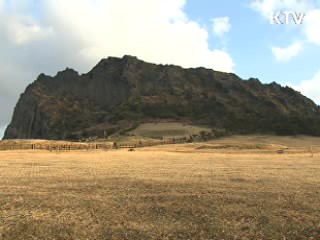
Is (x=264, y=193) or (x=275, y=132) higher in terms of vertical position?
(x=275, y=132)

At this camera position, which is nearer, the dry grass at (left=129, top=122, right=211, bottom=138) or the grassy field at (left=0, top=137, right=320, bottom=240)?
the grassy field at (left=0, top=137, right=320, bottom=240)

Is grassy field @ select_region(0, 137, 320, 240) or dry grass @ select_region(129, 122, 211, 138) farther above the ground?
dry grass @ select_region(129, 122, 211, 138)

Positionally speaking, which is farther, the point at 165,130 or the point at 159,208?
the point at 165,130

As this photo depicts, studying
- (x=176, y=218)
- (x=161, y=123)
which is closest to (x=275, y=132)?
(x=161, y=123)

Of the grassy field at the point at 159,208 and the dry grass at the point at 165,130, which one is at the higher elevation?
the dry grass at the point at 165,130

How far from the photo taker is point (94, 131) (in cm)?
17700

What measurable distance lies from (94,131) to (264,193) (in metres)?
160

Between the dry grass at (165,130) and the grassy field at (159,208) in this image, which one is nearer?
the grassy field at (159,208)

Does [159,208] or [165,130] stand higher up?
[165,130]

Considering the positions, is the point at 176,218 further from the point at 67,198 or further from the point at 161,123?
the point at 161,123

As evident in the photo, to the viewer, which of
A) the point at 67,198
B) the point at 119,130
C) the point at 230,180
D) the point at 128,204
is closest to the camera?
the point at 128,204

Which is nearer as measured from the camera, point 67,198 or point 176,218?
point 176,218

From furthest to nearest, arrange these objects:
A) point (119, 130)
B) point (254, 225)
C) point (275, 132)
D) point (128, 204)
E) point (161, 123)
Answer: point (161, 123) < point (119, 130) < point (275, 132) < point (128, 204) < point (254, 225)

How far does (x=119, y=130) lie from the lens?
550 feet
